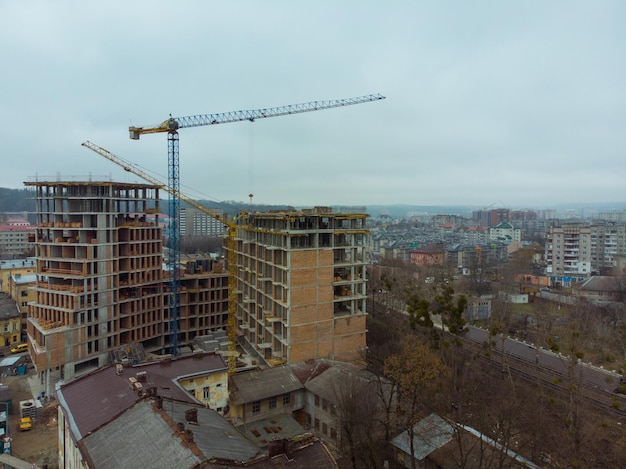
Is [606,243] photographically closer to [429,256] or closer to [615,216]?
[429,256]

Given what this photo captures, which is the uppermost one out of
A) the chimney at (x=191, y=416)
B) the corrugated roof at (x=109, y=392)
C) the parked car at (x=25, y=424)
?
the chimney at (x=191, y=416)

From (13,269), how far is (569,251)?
283ft

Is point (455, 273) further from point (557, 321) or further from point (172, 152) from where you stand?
point (172, 152)

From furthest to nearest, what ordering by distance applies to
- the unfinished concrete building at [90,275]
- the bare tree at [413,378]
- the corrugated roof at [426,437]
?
the unfinished concrete building at [90,275] < the corrugated roof at [426,437] < the bare tree at [413,378]

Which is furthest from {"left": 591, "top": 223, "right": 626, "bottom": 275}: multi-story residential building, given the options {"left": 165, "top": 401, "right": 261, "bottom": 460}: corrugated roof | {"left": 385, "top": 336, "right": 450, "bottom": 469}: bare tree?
{"left": 165, "top": 401, "right": 261, "bottom": 460}: corrugated roof

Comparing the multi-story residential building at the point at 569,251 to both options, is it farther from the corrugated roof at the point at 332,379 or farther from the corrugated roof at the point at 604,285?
the corrugated roof at the point at 332,379

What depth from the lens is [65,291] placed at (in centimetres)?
3469

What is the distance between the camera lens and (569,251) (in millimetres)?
75750

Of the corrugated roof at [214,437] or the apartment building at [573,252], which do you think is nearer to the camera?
the corrugated roof at [214,437]

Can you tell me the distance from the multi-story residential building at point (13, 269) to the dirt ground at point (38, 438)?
2831 cm

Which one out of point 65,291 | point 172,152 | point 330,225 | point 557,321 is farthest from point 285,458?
point 557,321

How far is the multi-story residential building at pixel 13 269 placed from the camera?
184 feet

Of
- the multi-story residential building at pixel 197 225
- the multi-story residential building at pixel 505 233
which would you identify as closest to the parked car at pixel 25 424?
the multi-story residential building at pixel 197 225

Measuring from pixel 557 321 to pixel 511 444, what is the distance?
27963 mm
